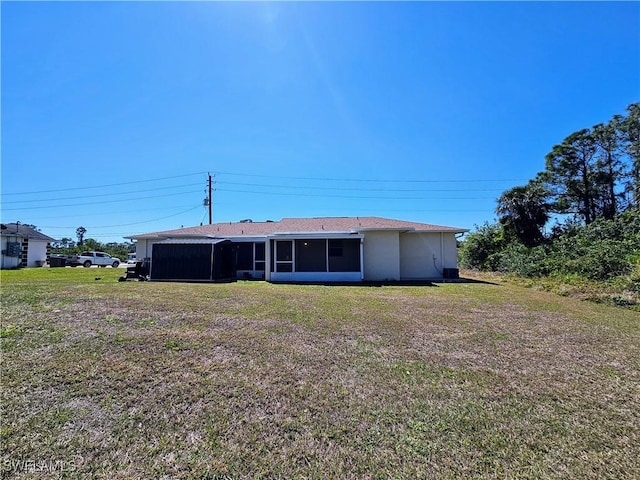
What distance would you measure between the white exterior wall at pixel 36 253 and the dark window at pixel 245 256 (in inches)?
888

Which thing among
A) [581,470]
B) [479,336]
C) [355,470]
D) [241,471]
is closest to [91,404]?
[241,471]

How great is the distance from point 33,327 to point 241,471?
5.36m

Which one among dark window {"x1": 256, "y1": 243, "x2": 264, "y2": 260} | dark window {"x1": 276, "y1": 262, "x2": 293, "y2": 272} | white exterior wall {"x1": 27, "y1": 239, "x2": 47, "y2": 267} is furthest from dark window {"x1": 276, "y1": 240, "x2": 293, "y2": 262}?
white exterior wall {"x1": 27, "y1": 239, "x2": 47, "y2": 267}

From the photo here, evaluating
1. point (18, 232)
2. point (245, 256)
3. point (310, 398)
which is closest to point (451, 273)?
point (245, 256)

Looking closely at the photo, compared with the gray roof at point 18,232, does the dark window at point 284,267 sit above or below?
below

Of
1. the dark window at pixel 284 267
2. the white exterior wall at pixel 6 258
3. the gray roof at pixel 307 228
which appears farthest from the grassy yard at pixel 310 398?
the white exterior wall at pixel 6 258

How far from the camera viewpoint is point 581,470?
2.23m

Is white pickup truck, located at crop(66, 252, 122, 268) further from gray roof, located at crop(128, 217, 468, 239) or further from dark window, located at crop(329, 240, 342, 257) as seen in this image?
dark window, located at crop(329, 240, 342, 257)

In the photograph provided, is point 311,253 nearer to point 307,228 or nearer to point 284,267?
point 284,267

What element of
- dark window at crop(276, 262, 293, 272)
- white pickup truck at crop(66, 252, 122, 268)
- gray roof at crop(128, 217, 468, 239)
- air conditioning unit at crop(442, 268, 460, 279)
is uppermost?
gray roof at crop(128, 217, 468, 239)

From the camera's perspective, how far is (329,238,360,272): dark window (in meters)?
16.0

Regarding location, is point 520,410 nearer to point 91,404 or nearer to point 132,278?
point 91,404

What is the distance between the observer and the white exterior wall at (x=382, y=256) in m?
15.7

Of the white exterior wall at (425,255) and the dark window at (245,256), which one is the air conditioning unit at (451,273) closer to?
the white exterior wall at (425,255)
